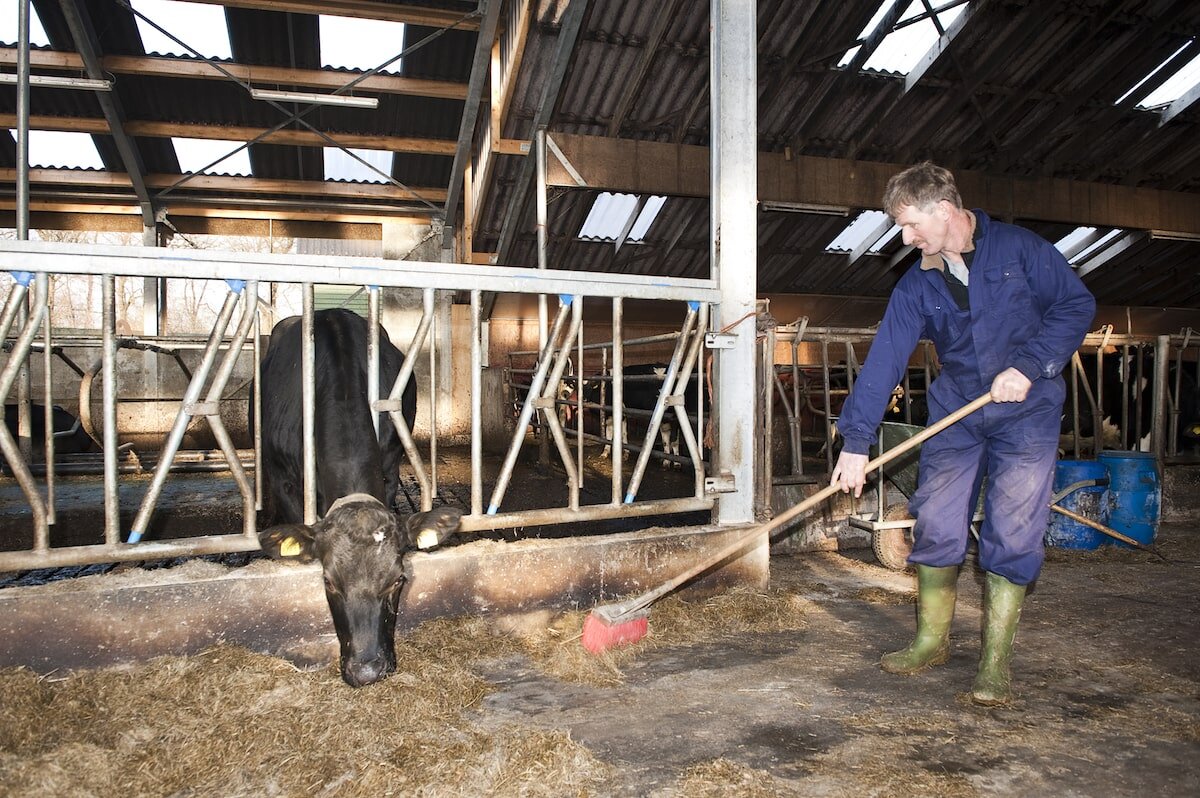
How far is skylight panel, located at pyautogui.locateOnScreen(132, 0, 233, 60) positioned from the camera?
908 centimetres

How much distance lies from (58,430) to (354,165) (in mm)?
6192

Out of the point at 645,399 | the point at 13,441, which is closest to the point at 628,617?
the point at 13,441

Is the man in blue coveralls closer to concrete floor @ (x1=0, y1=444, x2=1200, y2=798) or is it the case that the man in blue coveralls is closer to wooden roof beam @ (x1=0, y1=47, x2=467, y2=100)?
concrete floor @ (x1=0, y1=444, x2=1200, y2=798)

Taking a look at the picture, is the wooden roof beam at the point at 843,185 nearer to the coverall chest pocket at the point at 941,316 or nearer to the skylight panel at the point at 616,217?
the skylight panel at the point at 616,217

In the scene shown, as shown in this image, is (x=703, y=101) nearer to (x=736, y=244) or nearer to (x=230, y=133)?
(x=736, y=244)

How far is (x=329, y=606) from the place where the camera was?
304 cm

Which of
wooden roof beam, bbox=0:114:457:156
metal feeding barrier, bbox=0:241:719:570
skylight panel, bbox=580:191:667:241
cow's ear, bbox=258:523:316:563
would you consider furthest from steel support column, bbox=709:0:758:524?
wooden roof beam, bbox=0:114:457:156

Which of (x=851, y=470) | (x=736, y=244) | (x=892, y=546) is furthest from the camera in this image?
(x=892, y=546)

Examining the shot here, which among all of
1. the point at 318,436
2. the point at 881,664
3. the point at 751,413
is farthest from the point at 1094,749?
the point at 318,436

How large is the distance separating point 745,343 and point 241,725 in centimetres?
298

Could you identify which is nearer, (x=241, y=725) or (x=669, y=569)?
(x=241, y=725)

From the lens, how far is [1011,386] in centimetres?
259

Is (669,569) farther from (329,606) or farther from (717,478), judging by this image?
(329,606)

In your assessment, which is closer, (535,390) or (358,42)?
(535,390)
